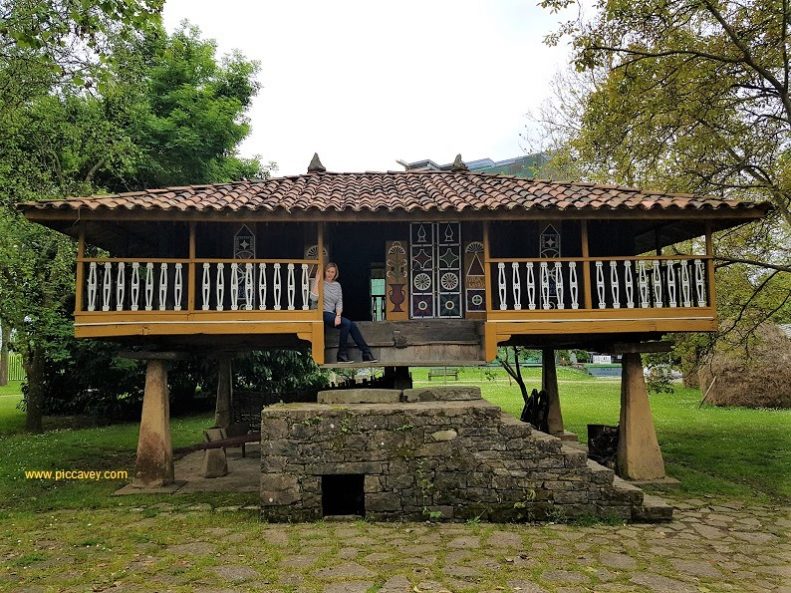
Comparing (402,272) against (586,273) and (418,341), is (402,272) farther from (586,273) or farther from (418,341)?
(586,273)

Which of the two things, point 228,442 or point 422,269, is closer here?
point 228,442

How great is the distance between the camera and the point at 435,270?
911cm

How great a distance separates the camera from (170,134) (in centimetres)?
1509

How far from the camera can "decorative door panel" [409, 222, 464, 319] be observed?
29.5ft

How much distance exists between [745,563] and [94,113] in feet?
45.7

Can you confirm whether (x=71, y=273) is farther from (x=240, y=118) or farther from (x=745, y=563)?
(x=745, y=563)

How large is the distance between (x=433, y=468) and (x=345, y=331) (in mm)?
2563

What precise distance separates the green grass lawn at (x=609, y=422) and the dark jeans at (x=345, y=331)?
2.49 meters

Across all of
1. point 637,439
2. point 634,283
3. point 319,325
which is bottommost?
point 637,439

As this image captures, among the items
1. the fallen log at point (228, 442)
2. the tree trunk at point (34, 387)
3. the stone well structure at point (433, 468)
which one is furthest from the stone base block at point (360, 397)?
the tree trunk at point (34, 387)

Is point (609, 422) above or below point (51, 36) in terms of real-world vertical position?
below

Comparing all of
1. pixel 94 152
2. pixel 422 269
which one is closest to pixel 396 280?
pixel 422 269

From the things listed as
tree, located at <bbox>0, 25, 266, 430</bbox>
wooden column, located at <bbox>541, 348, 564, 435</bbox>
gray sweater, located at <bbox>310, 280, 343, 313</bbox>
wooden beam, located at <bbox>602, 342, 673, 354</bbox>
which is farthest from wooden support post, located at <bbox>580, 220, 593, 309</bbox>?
tree, located at <bbox>0, 25, 266, 430</bbox>

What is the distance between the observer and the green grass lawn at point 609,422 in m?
7.81
